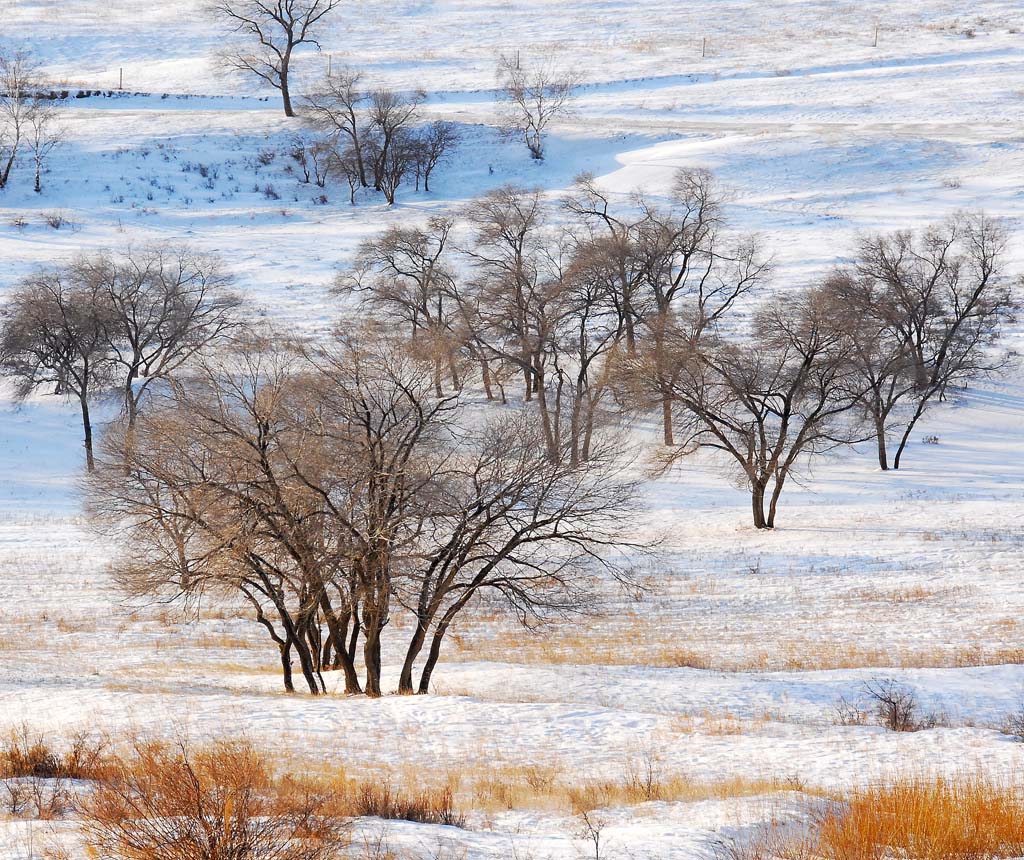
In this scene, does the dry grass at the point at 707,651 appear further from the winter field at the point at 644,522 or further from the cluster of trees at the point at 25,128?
the cluster of trees at the point at 25,128

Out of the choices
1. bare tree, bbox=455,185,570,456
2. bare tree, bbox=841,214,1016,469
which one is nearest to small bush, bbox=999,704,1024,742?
bare tree, bbox=455,185,570,456

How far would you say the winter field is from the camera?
10.6 meters

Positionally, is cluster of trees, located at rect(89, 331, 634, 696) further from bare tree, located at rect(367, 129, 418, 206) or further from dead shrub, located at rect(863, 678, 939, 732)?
bare tree, located at rect(367, 129, 418, 206)


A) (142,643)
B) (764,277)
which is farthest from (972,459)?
(142,643)

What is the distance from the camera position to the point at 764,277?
52.9 m

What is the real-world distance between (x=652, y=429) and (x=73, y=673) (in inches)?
1222

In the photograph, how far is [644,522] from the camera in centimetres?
3167

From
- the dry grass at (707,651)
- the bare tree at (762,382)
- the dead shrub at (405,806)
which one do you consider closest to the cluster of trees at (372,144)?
the bare tree at (762,382)

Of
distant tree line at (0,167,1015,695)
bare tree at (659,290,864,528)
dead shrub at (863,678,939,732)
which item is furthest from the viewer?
bare tree at (659,290,864,528)

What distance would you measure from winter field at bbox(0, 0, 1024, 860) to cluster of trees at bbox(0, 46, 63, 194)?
1.73 m

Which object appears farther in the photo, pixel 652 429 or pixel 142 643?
pixel 652 429

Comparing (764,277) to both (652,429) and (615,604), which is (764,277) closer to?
(652,429)

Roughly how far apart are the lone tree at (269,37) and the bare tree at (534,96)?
17.0 metres

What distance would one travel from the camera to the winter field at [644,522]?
34.6 ft
